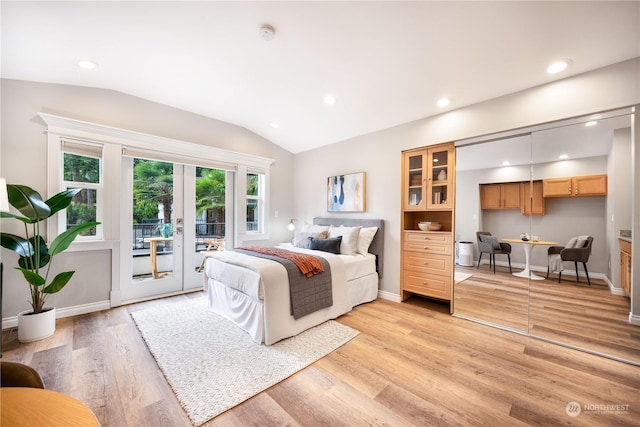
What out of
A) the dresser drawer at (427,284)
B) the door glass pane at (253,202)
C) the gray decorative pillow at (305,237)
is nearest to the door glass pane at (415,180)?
the dresser drawer at (427,284)

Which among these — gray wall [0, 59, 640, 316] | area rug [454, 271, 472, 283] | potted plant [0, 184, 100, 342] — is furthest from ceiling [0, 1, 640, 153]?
area rug [454, 271, 472, 283]

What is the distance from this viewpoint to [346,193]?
4.31 meters

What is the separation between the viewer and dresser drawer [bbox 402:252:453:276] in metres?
3.19

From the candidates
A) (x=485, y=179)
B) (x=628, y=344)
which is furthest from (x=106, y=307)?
(x=628, y=344)

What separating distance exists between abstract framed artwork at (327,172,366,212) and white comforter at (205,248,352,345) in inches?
50.2

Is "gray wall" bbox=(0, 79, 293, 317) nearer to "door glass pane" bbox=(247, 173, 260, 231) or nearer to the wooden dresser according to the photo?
"door glass pane" bbox=(247, 173, 260, 231)

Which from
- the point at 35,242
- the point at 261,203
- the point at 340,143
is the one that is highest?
the point at 340,143

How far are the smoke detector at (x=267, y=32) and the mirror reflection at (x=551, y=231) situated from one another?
2488mm

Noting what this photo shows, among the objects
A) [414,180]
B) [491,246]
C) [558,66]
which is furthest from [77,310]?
[558,66]

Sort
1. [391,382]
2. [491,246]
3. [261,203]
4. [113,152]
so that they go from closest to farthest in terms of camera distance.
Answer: [391,382] < [491,246] < [113,152] < [261,203]

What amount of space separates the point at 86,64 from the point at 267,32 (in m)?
2.10

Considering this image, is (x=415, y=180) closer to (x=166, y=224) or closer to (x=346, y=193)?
(x=346, y=193)

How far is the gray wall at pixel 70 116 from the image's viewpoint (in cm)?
273

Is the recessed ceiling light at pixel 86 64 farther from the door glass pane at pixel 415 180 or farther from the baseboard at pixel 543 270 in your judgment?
the baseboard at pixel 543 270
